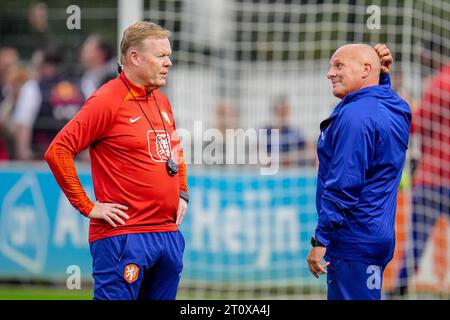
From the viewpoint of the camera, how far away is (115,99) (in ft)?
18.0

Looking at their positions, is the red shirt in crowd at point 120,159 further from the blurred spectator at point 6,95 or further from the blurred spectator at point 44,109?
the blurred spectator at point 6,95

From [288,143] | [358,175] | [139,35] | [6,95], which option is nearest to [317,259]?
[358,175]

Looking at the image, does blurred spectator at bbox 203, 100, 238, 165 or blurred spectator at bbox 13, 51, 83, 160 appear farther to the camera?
blurred spectator at bbox 13, 51, 83, 160

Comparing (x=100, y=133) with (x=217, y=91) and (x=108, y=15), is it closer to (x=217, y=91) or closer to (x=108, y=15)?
(x=217, y=91)

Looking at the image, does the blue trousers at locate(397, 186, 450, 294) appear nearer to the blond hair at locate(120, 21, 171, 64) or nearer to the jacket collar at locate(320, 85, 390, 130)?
the jacket collar at locate(320, 85, 390, 130)

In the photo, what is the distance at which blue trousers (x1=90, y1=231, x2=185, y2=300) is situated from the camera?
5383 millimetres

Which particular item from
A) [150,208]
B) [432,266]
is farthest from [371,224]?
[432,266]

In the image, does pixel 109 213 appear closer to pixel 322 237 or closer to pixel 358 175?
pixel 322 237

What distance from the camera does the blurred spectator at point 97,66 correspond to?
12.5m

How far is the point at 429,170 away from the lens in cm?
966

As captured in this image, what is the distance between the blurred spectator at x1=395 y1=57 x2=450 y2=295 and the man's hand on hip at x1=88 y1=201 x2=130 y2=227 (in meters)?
4.97

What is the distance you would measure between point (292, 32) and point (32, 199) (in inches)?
154

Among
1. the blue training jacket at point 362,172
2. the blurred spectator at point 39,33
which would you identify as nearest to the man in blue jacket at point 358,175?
the blue training jacket at point 362,172

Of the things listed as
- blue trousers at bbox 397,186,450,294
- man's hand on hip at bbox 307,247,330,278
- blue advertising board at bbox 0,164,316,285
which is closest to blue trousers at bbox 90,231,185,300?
man's hand on hip at bbox 307,247,330,278
